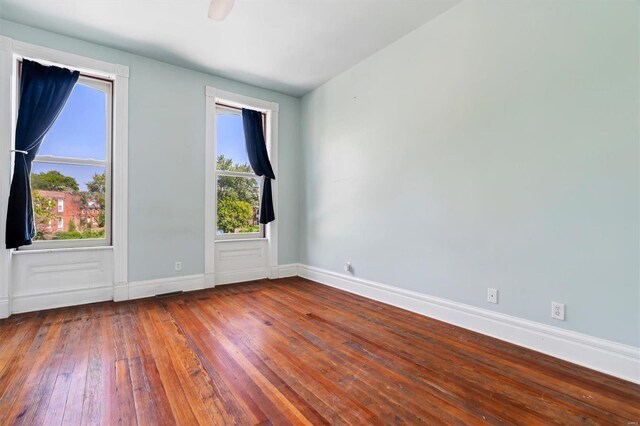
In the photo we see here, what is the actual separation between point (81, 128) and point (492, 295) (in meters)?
4.66

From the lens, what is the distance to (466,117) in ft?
8.97

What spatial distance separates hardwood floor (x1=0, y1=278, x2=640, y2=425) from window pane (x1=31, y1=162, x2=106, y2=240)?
912mm

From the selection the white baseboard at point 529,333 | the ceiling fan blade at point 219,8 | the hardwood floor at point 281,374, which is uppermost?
the ceiling fan blade at point 219,8

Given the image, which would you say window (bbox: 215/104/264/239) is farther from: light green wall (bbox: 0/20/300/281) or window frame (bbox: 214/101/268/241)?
light green wall (bbox: 0/20/300/281)

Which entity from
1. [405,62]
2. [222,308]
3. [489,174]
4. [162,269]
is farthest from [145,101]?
[489,174]

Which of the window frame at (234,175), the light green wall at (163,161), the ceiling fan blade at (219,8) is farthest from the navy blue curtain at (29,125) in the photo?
the ceiling fan blade at (219,8)

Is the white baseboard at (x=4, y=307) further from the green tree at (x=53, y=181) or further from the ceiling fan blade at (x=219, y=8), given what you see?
the ceiling fan blade at (x=219, y=8)

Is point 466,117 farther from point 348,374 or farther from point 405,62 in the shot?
point 348,374

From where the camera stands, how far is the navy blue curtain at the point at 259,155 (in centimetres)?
454

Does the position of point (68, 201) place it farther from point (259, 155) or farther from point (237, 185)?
point (259, 155)

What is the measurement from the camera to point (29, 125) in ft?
9.98

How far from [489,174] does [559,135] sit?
543 mm

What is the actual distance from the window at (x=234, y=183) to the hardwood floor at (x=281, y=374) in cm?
173

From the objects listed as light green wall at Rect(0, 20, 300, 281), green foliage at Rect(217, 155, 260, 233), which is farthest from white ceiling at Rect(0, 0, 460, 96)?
green foliage at Rect(217, 155, 260, 233)
